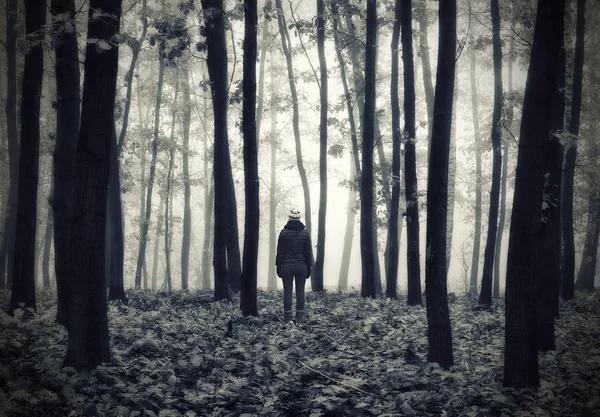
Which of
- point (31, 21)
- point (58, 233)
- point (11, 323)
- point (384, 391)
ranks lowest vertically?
point (384, 391)

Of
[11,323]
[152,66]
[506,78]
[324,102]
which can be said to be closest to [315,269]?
[324,102]

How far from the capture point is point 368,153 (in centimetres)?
1348

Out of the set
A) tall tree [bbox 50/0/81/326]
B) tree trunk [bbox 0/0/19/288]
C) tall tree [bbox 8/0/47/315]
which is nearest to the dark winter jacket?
tall tree [bbox 50/0/81/326]

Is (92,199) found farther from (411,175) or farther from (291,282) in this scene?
(411,175)

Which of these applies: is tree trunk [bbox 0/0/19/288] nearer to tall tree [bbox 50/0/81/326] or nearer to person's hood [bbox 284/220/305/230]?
tall tree [bbox 50/0/81/326]

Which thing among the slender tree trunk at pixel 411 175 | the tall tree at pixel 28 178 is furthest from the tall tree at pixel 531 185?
the tall tree at pixel 28 178

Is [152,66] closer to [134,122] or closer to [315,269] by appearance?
[134,122]

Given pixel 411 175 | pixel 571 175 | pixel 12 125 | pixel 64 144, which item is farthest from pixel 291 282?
pixel 12 125

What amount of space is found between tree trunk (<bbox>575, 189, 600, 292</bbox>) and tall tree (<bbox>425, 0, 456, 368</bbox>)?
67.5 ft

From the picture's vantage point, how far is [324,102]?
54.6 feet

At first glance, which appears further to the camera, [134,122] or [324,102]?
[134,122]

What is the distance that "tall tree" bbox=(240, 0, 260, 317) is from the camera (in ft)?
30.8

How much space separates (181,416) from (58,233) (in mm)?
4960

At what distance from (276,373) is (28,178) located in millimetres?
7069
